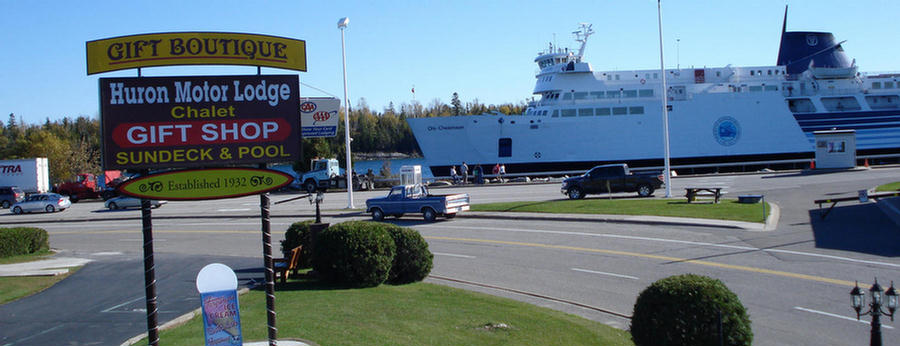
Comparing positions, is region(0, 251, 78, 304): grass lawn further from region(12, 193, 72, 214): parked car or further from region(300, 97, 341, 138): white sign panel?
region(300, 97, 341, 138): white sign panel

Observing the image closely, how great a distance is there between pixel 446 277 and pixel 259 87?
7.79m

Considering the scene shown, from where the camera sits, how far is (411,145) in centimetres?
12525

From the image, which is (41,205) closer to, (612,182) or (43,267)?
(43,267)

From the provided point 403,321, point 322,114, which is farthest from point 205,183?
point 322,114

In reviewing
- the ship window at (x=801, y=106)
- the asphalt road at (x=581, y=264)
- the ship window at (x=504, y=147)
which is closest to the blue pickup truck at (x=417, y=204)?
the asphalt road at (x=581, y=264)

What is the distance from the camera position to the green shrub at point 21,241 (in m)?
19.5

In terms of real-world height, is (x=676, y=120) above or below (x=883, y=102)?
below

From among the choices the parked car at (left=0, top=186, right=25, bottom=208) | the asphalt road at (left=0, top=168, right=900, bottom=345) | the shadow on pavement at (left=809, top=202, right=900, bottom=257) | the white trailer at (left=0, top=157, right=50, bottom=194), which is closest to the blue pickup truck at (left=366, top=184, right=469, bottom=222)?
the asphalt road at (left=0, top=168, right=900, bottom=345)

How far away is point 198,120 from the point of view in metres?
8.09

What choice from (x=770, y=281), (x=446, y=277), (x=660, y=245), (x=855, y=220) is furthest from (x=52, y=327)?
(x=855, y=220)

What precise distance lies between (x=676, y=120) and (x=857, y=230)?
3594 cm

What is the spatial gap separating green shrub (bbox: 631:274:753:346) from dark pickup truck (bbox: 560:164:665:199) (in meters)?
23.5

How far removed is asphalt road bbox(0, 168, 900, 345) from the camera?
1054 cm

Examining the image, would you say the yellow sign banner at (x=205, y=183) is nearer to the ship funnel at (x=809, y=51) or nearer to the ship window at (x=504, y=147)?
the ship window at (x=504, y=147)
